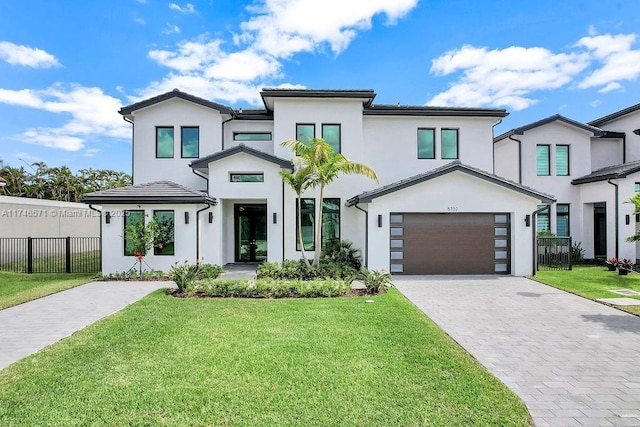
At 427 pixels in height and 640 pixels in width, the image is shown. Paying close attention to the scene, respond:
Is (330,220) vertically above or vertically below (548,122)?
below

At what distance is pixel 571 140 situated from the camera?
17.0m

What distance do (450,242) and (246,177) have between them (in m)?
8.62

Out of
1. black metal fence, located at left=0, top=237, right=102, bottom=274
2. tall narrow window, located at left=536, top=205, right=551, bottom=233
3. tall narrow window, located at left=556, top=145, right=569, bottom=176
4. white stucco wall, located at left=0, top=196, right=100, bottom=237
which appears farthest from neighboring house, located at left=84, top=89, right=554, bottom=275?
white stucco wall, located at left=0, top=196, right=100, bottom=237

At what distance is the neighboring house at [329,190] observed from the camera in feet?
42.2

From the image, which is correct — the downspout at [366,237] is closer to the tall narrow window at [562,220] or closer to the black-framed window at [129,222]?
the black-framed window at [129,222]

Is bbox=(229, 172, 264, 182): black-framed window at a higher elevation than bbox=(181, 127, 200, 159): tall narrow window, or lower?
lower

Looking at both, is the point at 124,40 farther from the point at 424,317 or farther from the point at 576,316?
the point at 576,316

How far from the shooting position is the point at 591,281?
1150cm

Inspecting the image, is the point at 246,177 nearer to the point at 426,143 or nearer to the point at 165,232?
the point at 165,232

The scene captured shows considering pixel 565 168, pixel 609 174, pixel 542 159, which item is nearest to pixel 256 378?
pixel 609 174

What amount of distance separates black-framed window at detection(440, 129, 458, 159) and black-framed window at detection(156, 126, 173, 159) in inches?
500

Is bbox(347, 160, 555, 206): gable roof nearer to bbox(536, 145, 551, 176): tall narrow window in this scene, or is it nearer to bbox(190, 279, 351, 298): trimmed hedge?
bbox(190, 279, 351, 298): trimmed hedge

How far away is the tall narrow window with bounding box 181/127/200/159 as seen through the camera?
15.7m

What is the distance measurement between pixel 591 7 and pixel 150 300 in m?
A: 18.5
